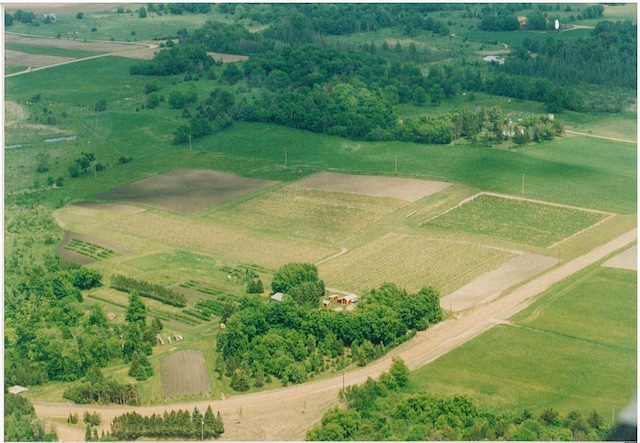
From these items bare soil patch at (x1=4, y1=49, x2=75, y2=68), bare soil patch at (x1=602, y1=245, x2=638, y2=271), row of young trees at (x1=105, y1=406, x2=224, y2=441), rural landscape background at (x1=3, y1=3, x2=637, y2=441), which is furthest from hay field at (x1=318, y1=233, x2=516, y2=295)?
bare soil patch at (x1=4, y1=49, x2=75, y2=68)

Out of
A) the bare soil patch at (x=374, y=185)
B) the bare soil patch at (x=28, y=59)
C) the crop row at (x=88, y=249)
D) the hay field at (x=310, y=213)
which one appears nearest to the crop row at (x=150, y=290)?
the crop row at (x=88, y=249)

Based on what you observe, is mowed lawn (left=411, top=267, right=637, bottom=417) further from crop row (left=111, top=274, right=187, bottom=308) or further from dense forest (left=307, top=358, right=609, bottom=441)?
crop row (left=111, top=274, right=187, bottom=308)

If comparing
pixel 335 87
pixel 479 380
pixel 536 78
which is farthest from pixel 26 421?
pixel 536 78

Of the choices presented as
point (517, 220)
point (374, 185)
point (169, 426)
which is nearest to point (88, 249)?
point (374, 185)

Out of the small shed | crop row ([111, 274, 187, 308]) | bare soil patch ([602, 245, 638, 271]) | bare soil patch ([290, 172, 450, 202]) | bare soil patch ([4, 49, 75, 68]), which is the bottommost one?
crop row ([111, 274, 187, 308])

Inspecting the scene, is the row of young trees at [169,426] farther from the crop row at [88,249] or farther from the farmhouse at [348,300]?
the crop row at [88,249]

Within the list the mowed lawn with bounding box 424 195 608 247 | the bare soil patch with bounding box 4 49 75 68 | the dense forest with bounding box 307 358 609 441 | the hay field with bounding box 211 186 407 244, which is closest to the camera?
the dense forest with bounding box 307 358 609 441

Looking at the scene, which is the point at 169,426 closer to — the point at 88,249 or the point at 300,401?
the point at 300,401
